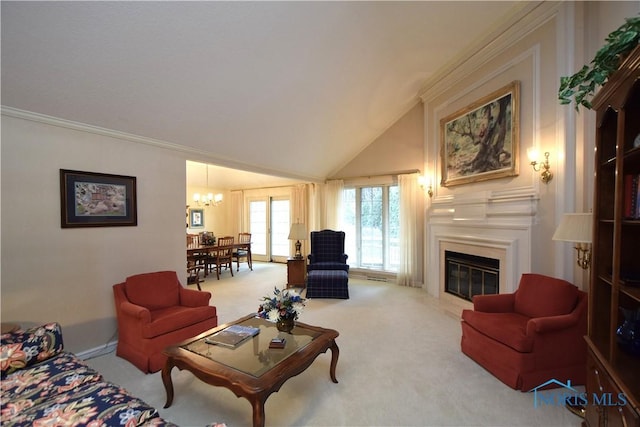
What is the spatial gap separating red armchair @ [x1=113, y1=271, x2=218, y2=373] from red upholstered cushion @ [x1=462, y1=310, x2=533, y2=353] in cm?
271

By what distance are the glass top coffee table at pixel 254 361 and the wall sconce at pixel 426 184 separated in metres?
3.34

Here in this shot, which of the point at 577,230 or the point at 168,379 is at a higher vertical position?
the point at 577,230

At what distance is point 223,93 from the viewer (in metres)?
3.06

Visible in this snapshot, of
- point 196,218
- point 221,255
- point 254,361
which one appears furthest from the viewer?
point 196,218

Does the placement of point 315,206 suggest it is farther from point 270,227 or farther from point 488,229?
point 488,229

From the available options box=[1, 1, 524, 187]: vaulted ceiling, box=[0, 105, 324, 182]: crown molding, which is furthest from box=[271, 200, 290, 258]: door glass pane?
box=[1, 1, 524, 187]: vaulted ceiling

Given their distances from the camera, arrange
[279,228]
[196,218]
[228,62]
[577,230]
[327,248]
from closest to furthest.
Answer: [577,230], [228,62], [327,248], [196,218], [279,228]

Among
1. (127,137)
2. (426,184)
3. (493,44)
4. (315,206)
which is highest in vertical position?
(493,44)

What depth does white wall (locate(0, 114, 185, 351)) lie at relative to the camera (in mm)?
2354

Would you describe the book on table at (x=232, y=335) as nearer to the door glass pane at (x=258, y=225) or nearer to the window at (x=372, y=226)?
the window at (x=372, y=226)

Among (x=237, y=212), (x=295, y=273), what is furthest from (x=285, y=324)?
(x=237, y=212)

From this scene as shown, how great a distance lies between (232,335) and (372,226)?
440 centimetres

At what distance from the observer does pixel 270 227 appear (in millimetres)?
8164

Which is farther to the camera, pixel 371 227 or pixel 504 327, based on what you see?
pixel 371 227
